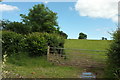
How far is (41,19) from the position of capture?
16.0 m

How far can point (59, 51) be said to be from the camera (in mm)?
8188

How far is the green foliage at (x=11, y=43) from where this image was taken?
25.5 ft

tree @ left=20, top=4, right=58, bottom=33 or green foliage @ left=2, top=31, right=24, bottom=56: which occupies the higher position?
tree @ left=20, top=4, right=58, bottom=33

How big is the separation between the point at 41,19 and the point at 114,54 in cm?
1267

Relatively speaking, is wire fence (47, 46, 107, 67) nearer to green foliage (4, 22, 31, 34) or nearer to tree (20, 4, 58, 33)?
green foliage (4, 22, 31, 34)

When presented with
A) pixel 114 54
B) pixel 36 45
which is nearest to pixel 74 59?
pixel 36 45

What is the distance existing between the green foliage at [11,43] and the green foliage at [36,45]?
56 centimetres

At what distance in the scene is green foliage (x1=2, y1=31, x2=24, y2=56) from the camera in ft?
25.5

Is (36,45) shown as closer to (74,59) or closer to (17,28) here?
(74,59)

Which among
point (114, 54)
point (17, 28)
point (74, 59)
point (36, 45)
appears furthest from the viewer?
point (17, 28)

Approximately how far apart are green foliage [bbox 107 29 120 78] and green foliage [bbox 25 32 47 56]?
4.04 metres

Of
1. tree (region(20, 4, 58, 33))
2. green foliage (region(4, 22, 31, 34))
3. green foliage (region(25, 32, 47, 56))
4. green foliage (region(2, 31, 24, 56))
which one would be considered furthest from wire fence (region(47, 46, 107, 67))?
tree (region(20, 4, 58, 33))

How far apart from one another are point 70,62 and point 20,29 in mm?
8743

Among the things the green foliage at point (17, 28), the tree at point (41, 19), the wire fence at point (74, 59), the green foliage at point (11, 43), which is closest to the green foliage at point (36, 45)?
the wire fence at point (74, 59)
